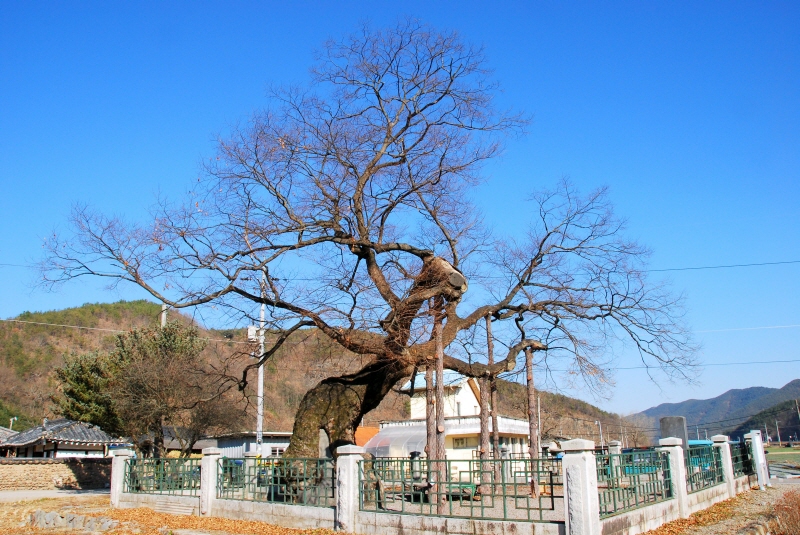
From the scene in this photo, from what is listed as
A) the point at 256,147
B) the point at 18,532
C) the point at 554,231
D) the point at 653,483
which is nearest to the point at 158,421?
the point at 18,532

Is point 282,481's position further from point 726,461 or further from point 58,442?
point 58,442

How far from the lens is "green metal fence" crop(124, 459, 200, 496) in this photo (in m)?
16.4

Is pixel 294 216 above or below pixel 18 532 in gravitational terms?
above

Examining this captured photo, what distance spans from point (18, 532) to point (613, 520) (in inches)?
456

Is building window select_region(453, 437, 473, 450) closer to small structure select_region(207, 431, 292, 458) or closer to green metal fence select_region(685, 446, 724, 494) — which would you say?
small structure select_region(207, 431, 292, 458)

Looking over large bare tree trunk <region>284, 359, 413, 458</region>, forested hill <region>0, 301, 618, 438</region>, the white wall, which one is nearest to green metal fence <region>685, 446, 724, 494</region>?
large bare tree trunk <region>284, 359, 413, 458</region>

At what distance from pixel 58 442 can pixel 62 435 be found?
429mm

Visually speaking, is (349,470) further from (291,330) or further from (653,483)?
(653,483)

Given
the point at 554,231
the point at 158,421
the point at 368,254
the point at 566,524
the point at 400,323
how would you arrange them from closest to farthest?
1. the point at 566,524
2. the point at 400,323
3. the point at 368,254
4. the point at 554,231
5. the point at 158,421

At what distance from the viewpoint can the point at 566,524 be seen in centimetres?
971

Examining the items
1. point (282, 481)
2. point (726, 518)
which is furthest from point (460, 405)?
point (726, 518)

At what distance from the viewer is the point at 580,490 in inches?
380

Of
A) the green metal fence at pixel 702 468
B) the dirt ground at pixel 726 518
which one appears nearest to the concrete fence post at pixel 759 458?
the dirt ground at pixel 726 518

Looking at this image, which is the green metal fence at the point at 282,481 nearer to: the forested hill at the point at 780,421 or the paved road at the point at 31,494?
the paved road at the point at 31,494
